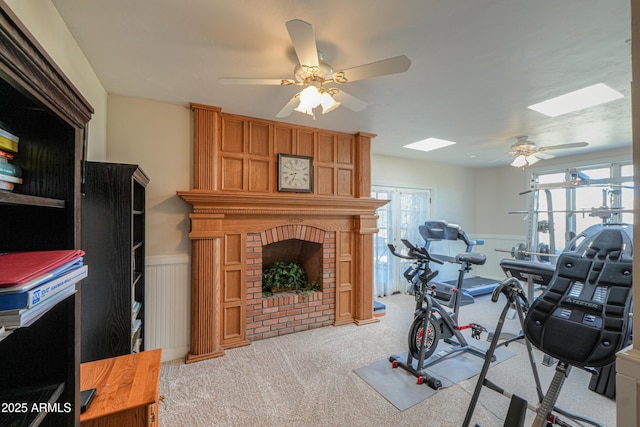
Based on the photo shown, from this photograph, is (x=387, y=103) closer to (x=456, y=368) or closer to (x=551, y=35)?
(x=551, y=35)

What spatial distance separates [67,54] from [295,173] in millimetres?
2096

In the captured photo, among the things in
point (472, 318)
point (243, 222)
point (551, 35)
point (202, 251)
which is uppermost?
point (551, 35)

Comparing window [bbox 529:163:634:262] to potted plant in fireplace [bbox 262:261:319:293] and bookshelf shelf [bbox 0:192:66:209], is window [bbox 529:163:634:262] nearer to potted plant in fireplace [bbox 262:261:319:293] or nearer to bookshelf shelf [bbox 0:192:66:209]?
potted plant in fireplace [bbox 262:261:319:293]

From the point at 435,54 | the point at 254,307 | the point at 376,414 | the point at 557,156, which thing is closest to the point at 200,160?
the point at 254,307

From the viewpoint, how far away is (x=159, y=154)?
2.63 metres

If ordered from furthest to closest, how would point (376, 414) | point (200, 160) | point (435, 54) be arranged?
point (200, 160) < point (376, 414) < point (435, 54)

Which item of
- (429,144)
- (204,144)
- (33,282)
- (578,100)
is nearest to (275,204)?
(204,144)

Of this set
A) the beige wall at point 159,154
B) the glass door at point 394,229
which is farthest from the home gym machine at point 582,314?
the glass door at point 394,229

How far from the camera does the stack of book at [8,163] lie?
2.45 ft

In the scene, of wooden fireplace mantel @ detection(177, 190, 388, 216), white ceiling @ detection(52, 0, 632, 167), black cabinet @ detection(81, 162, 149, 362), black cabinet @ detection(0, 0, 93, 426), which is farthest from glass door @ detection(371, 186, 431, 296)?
black cabinet @ detection(0, 0, 93, 426)

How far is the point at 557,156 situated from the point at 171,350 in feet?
21.8

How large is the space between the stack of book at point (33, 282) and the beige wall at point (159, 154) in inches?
77.3

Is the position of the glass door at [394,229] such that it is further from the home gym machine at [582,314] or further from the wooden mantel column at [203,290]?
the home gym machine at [582,314]

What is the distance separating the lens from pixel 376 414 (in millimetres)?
1971
